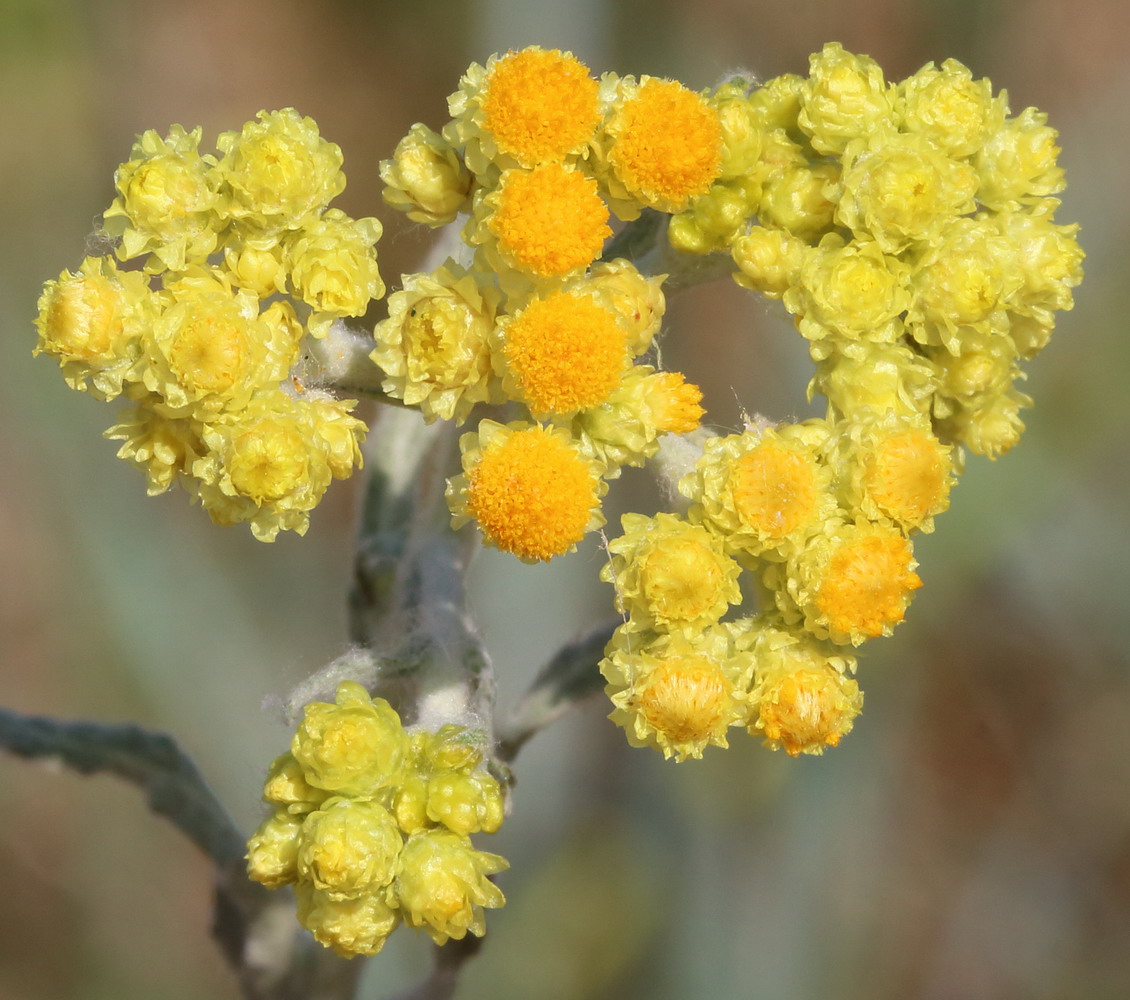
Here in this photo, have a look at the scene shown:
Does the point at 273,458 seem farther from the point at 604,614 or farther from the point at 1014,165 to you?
the point at 604,614

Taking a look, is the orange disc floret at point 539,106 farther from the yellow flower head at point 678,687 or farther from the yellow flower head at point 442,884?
the yellow flower head at point 442,884

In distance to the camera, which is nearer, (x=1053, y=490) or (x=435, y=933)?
(x=435, y=933)

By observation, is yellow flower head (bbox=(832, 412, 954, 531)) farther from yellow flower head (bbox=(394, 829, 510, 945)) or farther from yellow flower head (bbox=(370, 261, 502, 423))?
yellow flower head (bbox=(394, 829, 510, 945))

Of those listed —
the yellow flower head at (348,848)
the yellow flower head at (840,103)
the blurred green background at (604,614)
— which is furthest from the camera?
the blurred green background at (604,614)

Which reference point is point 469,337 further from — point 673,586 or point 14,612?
point 14,612

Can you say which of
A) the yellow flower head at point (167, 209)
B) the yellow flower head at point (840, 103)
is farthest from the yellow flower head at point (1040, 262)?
the yellow flower head at point (167, 209)

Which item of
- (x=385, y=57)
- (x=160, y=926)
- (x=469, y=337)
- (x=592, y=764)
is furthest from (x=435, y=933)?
(x=385, y=57)

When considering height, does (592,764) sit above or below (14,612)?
above
